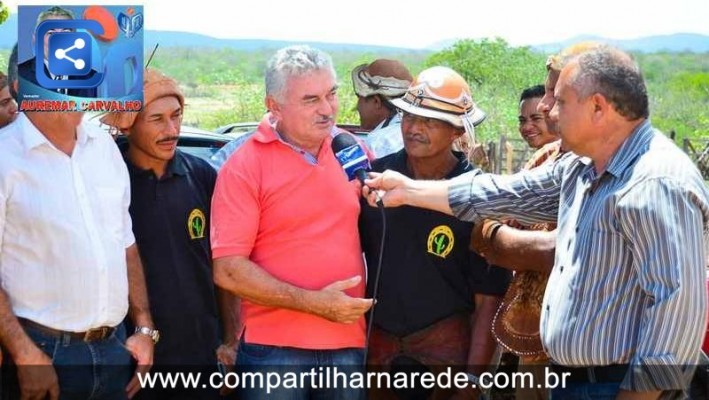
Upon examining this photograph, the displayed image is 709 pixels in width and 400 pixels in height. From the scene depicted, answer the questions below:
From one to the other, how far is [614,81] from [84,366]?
228 centimetres

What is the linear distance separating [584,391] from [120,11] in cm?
333

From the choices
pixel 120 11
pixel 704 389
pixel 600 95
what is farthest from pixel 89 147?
pixel 704 389

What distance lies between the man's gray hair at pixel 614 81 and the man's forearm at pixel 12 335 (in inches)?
87.4

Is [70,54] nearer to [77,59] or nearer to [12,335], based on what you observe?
[77,59]

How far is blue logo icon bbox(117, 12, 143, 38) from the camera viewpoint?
5.09 m

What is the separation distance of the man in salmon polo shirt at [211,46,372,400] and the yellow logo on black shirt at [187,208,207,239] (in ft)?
1.44

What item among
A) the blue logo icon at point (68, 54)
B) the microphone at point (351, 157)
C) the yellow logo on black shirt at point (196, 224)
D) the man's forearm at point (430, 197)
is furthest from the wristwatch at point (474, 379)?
the blue logo icon at point (68, 54)

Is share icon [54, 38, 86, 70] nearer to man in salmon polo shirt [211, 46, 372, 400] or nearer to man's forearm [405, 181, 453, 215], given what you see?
man in salmon polo shirt [211, 46, 372, 400]

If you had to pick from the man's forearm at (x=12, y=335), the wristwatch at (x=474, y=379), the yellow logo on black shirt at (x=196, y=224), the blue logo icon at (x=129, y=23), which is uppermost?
the blue logo icon at (x=129, y=23)

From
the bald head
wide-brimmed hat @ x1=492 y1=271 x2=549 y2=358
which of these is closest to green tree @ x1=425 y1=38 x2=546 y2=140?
the bald head

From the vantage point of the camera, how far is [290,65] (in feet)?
12.6

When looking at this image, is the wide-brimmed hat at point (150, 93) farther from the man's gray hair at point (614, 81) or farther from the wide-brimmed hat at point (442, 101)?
the man's gray hair at point (614, 81)

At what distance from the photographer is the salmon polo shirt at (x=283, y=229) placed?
376cm

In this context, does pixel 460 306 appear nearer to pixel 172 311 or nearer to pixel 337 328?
pixel 337 328
